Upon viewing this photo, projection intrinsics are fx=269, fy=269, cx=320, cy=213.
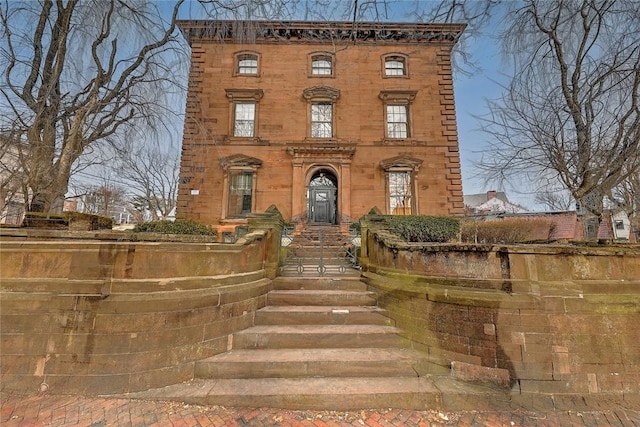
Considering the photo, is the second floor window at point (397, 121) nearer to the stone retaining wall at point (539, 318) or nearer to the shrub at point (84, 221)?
the stone retaining wall at point (539, 318)

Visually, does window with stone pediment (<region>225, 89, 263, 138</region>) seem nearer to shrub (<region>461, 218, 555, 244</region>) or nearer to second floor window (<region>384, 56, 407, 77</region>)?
second floor window (<region>384, 56, 407, 77</region>)

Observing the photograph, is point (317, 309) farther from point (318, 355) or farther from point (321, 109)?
point (321, 109)

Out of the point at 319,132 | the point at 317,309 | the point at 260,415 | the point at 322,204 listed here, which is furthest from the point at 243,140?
the point at 260,415

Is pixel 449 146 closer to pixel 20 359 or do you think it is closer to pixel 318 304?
pixel 318 304

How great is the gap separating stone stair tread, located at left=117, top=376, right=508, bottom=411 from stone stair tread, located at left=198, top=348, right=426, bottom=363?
0.30m

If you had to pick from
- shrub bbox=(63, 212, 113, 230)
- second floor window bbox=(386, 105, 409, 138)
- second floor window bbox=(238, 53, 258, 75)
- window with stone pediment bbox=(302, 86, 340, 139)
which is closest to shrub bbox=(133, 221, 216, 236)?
shrub bbox=(63, 212, 113, 230)

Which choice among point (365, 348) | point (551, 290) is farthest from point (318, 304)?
point (551, 290)

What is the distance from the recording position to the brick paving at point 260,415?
9.56 ft

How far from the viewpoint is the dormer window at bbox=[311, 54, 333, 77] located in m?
15.9

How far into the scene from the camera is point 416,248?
4.64 meters

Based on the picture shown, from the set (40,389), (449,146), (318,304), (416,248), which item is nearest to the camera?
(40,389)

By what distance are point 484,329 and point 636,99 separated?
7011mm

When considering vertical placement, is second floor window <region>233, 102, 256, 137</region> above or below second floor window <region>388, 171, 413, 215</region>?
above

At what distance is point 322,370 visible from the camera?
3758mm
